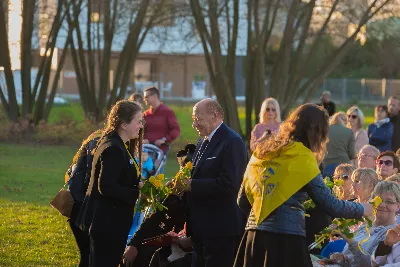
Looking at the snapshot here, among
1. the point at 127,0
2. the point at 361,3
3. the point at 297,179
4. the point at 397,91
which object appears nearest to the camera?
the point at 297,179

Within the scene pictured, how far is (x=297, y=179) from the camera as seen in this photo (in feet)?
20.6

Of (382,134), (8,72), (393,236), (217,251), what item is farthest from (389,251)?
(8,72)

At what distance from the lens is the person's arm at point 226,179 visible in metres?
7.71

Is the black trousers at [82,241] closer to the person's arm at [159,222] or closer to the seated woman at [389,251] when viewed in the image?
the person's arm at [159,222]

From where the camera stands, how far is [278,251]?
6395 millimetres

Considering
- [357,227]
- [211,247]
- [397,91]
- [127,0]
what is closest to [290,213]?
[211,247]

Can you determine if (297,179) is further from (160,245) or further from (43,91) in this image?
(43,91)

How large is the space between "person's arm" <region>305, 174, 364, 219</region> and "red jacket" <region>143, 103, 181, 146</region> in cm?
892

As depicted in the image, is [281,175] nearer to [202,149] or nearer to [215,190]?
[215,190]

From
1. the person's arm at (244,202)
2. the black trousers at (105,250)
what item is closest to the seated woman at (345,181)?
the black trousers at (105,250)

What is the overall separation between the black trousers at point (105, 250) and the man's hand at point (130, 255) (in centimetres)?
110

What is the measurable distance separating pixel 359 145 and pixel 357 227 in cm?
668

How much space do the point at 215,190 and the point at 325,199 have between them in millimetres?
1568

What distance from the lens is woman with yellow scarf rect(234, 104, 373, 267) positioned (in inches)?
248
